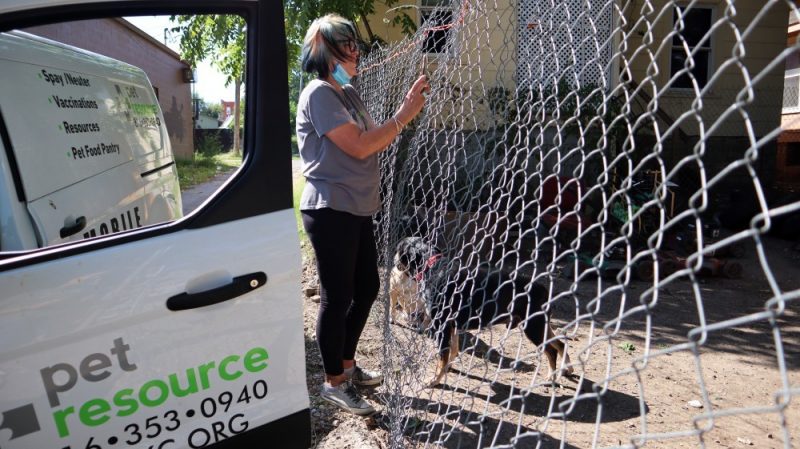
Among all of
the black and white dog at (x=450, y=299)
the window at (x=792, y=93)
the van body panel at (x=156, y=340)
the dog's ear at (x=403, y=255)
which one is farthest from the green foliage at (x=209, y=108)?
the window at (x=792, y=93)

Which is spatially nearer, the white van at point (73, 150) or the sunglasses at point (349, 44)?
the white van at point (73, 150)

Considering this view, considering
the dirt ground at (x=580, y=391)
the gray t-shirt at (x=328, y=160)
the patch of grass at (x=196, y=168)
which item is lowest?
the dirt ground at (x=580, y=391)

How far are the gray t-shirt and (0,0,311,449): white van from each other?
1.82 feet

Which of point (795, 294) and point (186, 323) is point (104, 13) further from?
point (795, 294)

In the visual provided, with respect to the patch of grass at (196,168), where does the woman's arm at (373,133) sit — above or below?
above

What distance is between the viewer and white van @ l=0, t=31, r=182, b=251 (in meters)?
2.30

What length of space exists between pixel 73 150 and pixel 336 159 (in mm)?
1158

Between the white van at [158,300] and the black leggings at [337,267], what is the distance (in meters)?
0.68

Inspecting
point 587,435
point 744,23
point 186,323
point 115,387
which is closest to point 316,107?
point 186,323

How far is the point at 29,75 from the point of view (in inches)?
102

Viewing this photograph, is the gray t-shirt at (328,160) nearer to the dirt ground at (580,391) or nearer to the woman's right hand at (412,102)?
the woman's right hand at (412,102)

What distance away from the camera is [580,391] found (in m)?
2.16

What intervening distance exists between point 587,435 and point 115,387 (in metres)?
2.28

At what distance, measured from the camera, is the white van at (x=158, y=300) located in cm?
182
